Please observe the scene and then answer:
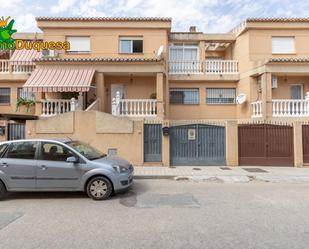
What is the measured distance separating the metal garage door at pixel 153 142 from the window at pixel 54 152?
18.3 feet

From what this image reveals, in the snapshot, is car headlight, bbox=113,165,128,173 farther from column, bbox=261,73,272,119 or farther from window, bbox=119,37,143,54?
window, bbox=119,37,143,54

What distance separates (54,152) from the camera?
304 inches

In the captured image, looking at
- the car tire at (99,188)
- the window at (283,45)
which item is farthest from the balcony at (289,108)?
the car tire at (99,188)

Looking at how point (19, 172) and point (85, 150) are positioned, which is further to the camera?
point (85, 150)

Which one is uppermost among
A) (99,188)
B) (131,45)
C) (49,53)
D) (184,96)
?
(131,45)

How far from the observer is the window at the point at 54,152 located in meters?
A: 7.65

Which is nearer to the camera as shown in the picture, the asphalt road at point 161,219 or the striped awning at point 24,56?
the asphalt road at point 161,219

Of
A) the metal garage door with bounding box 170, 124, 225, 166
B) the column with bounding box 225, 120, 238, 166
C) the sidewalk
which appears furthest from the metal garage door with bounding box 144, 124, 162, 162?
the column with bounding box 225, 120, 238, 166

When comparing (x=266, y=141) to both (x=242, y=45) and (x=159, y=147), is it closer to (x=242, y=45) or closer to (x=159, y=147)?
(x=159, y=147)

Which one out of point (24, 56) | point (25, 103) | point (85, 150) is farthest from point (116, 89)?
point (85, 150)

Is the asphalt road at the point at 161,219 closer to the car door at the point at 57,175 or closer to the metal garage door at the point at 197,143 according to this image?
the car door at the point at 57,175

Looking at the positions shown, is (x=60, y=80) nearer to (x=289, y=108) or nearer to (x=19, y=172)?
(x=19, y=172)

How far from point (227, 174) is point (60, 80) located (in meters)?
10.0

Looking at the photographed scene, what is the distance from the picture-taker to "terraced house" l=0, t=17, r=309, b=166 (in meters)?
12.8
